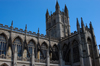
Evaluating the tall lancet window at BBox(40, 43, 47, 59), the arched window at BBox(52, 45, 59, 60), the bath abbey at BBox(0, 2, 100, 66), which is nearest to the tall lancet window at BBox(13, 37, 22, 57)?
the bath abbey at BBox(0, 2, 100, 66)

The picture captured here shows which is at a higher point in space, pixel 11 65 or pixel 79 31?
pixel 79 31

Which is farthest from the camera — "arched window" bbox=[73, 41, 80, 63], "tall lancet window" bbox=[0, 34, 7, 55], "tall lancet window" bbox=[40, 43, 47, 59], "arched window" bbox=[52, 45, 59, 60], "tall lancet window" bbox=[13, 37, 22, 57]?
"arched window" bbox=[52, 45, 59, 60]

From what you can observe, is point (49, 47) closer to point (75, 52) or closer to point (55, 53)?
point (55, 53)

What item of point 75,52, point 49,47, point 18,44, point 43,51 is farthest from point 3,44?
point 75,52

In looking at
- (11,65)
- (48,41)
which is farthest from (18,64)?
(48,41)

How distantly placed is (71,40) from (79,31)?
359 cm

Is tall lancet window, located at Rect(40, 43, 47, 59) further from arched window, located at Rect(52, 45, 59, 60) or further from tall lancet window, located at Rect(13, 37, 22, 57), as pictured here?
tall lancet window, located at Rect(13, 37, 22, 57)

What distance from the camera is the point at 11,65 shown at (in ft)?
90.4

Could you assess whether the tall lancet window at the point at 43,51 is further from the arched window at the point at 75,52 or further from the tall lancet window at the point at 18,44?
the arched window at the point at 75,52

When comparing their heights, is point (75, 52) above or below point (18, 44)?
below

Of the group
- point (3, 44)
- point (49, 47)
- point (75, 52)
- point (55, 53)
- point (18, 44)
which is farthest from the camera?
point (55, 53)

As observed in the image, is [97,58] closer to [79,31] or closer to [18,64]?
[79,31]

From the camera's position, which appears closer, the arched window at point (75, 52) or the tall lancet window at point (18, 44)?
the tall lancet window at point (18, 44)

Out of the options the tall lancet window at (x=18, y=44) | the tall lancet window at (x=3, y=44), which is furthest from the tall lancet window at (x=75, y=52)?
the tall lancet window at (x=3, y=44)
